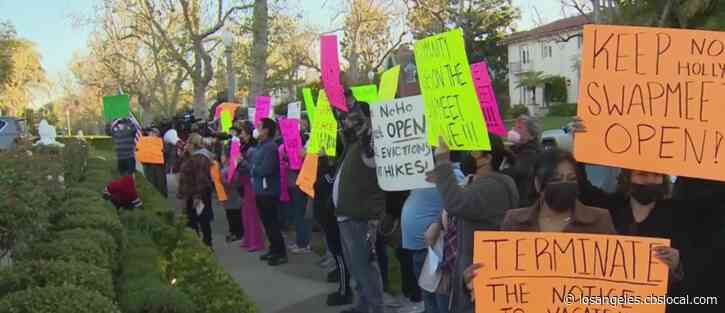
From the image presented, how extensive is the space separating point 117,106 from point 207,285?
464 inches

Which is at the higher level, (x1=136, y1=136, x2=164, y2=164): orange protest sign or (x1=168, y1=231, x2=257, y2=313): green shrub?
(x1=136, y1=136, x2=164, y2=164): orange protest sign

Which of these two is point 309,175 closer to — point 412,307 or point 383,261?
point 383,261

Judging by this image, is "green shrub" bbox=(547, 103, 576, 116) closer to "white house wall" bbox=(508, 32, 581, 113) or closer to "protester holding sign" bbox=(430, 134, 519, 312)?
"white house wall" bbox=(508, 32, 581, 113)

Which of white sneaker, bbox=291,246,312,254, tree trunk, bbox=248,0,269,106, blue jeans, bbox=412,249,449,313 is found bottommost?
white sneaker, bbox=291,246,312,254

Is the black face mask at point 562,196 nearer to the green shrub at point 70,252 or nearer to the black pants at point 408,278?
the green shrub at point 70,252

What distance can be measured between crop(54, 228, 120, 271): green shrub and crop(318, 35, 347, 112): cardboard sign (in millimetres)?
1991

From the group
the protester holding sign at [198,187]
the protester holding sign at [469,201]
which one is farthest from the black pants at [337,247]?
the protester holding sign at [198,187]

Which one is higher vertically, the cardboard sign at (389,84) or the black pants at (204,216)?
the cardboard sign at (389,84)

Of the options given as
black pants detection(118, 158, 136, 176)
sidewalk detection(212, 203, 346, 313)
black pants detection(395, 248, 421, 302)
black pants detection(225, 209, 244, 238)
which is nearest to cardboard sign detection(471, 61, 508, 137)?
black pants detection(395, 248, 421, 302)

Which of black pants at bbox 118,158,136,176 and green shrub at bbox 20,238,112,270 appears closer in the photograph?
green shrub at bbox 20,238,112,270

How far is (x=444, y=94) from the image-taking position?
4.25 meters

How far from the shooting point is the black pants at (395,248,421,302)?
6695 millimetres

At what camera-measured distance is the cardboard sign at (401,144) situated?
4824 mm

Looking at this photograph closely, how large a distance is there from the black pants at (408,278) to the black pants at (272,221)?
2.40 meters
